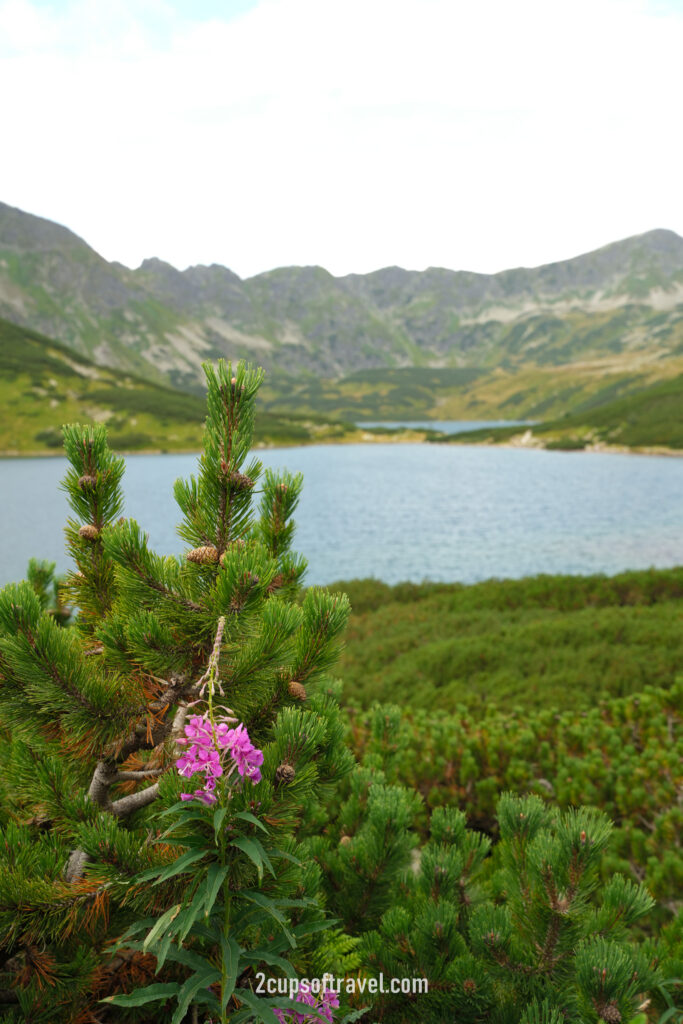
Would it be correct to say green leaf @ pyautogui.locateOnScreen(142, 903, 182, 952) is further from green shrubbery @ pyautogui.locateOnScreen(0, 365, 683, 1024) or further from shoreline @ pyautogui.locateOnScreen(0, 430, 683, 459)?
shoreline @ pyautogui.locateOnScreen(0, 430, 683, 459)

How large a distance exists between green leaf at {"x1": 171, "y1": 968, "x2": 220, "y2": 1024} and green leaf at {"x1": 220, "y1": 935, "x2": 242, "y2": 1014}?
4 cm

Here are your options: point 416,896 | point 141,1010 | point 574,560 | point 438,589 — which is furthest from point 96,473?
point 574,560

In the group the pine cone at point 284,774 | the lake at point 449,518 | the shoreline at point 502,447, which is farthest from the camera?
the shoreline at point 502,447

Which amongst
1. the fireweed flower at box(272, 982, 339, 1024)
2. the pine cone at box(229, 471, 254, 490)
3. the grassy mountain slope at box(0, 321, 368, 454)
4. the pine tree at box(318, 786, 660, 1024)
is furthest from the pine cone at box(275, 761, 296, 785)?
the grassy mountain slope at box(0, 321, 368, 454)

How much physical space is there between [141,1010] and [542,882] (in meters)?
1.76

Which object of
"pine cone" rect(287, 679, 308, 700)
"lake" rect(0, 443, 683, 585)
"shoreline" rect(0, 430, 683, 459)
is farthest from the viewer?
"shoreline" rect(0, 430, 683, 459)

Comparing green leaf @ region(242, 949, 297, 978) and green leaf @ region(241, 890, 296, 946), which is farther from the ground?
green leaf @ region(241, 890, 296, 946)

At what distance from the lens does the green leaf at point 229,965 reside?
1.39 meters

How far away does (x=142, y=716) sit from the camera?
7.71ft

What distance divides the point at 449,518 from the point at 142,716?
194ft

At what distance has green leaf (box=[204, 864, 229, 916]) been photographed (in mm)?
1379

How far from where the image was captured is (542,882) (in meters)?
2.35

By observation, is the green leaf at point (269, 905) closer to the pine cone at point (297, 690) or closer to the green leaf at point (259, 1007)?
the green leaf at point (259, 1007)

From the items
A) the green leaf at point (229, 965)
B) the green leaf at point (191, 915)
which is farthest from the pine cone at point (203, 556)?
the green leaf at point (229, 965)
